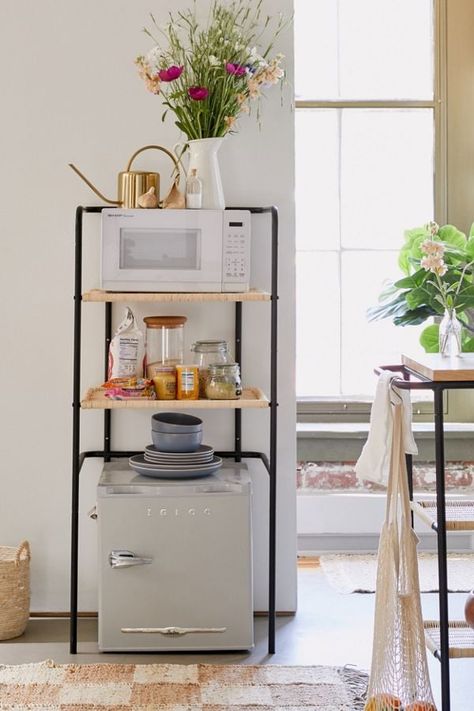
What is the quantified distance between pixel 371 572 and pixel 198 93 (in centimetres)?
195

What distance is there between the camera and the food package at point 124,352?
3.23 metres

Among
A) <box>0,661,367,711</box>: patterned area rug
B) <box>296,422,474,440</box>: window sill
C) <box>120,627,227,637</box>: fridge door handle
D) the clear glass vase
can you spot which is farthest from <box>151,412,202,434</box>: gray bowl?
<box>296,422,474,440</box>: window sill

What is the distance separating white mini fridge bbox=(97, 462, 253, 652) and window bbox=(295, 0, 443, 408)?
1.46m

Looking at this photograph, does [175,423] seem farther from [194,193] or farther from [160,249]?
[194,193]

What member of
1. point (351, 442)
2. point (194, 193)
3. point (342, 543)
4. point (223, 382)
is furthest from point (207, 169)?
point (342, 543)

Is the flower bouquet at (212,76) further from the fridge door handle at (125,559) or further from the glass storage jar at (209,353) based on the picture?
the fridge door handle at (125,559)

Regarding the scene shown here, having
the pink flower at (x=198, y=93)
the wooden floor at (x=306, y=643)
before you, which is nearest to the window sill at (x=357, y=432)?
the wooden floor at (x=306, y=643)

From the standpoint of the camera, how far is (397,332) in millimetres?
4582

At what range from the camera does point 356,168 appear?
179 inches

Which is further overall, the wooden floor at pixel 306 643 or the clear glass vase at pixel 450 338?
the wooden floor at pixel 306 643

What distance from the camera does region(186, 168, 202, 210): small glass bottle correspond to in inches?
126

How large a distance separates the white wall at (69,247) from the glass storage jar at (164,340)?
0.19 metres

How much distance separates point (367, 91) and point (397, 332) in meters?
1.04

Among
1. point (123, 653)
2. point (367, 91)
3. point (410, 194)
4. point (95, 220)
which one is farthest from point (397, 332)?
point (123, 653)
